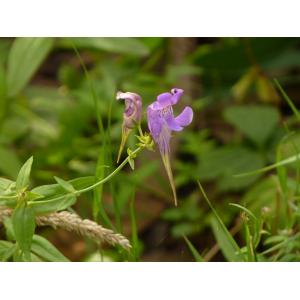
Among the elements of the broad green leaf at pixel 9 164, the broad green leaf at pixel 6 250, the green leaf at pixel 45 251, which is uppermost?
the broad green leaf at pixel 6 250

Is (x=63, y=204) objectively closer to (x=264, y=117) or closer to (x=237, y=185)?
(x=237, y=185)

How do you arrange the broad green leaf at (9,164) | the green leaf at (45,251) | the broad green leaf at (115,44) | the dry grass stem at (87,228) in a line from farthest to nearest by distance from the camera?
the broad green leaf at (115,44)
the broad green leaf at (9,164)
the green leaf at (45,251)
the dry grass stem at (87,228)

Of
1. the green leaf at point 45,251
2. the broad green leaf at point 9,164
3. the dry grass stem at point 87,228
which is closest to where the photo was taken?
the dry grass stem at point 87,228

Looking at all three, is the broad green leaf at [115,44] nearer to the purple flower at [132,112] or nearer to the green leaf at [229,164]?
the green leaf at [229,164]

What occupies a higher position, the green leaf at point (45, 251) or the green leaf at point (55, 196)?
the green leaf at point (55, 196)

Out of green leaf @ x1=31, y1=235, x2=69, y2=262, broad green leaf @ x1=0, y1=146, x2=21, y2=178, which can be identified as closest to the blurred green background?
broad green leaf @ x1=0, y1=146, x2=21, y2=178

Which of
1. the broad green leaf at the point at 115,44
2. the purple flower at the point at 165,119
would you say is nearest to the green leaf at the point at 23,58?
the broad green leaf at the point at 115,44

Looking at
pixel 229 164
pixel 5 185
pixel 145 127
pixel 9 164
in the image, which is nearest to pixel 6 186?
pixel 5 185

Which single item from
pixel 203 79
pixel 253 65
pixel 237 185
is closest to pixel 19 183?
pixel 237 185
